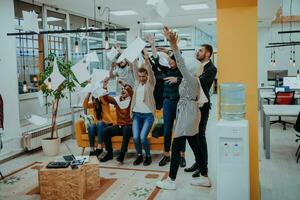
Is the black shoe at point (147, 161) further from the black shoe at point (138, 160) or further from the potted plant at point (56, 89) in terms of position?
the potted plant at point (56, 89)

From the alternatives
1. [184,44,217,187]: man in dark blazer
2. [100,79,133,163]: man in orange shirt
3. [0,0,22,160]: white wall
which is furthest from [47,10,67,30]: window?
[184,44,217,187]: man in dark blazer

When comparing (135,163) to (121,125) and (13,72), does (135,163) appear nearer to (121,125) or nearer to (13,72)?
(121,125)

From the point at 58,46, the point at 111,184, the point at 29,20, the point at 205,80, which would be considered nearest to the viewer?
the point at 205,80

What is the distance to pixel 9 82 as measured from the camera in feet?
19.3

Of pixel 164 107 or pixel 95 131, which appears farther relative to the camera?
pixel 95 131

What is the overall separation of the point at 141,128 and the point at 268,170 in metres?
1.99

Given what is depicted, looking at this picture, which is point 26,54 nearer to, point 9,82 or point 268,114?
point 9,82

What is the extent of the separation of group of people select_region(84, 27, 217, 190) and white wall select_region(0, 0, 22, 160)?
1422mm

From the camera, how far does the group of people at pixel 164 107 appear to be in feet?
12.3

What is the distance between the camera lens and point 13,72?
19.7ft

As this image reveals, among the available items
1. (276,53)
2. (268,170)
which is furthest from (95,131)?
(276,53)

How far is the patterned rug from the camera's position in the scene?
156 inches

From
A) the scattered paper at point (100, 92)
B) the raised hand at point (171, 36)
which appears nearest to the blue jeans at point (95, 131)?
the scattered paper at point (100, 92)

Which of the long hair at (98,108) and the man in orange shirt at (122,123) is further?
the long hair at (98,108)
